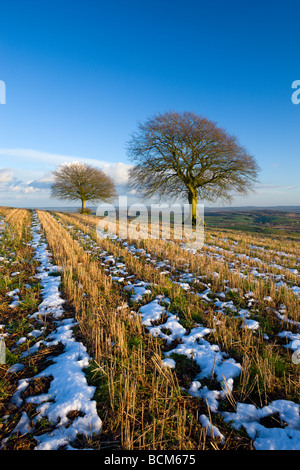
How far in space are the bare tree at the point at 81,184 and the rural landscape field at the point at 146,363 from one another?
3290cm

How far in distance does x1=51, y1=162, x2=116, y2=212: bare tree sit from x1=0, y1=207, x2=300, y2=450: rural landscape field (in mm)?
32901

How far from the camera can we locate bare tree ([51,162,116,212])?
36.3 m

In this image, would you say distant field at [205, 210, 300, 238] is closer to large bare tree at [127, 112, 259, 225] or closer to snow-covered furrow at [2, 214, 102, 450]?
large bare tree at [127, 112, 259, 225]

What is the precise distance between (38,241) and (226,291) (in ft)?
28.8

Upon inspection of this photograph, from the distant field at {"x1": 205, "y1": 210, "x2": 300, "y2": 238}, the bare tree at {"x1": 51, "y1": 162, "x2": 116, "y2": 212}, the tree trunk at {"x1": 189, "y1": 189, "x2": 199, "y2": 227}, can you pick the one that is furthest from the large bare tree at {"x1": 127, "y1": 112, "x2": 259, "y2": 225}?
the bare tree at {"x1": 51, "y1": 162, "x2": 116, "y2": 212}

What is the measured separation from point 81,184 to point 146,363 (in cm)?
3797

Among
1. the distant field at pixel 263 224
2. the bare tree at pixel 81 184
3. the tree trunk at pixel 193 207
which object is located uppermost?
the bare tree at pixel 81 184

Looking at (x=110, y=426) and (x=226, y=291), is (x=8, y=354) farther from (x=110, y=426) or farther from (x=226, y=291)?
(x=226, y=291)

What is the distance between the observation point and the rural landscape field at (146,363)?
2.05 meters

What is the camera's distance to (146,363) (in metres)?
2.95

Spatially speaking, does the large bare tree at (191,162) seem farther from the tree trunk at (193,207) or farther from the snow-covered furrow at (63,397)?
the snow-covered furrow at (63,397)

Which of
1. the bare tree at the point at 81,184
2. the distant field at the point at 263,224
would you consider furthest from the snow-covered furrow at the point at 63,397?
the bare tree at the point at 81,184

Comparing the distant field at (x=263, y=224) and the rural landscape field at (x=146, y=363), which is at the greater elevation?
the distant field at (x=263, y=224)
